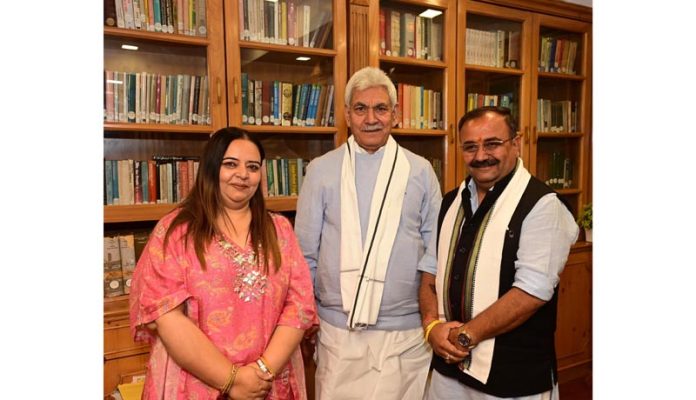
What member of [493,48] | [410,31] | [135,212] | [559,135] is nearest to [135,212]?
[135,212]

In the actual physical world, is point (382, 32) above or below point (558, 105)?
above

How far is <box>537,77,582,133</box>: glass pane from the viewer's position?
321 cm

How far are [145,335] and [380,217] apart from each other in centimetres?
85

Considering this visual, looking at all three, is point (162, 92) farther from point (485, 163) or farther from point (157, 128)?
point (485, 163)

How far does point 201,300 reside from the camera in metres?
1.41

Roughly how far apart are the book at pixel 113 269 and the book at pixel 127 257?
0.04ft

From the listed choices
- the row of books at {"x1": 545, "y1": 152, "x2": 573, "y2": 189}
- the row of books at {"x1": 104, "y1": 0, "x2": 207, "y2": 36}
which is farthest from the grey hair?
the row of books at {"x1": 545, "y1": 152, "x2": 573, "y2": 189}

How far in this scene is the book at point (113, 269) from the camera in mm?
2051

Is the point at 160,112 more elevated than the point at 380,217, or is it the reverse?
the point at 160,112

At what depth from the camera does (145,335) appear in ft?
4.85

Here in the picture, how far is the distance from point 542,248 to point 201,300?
3.09 feet
